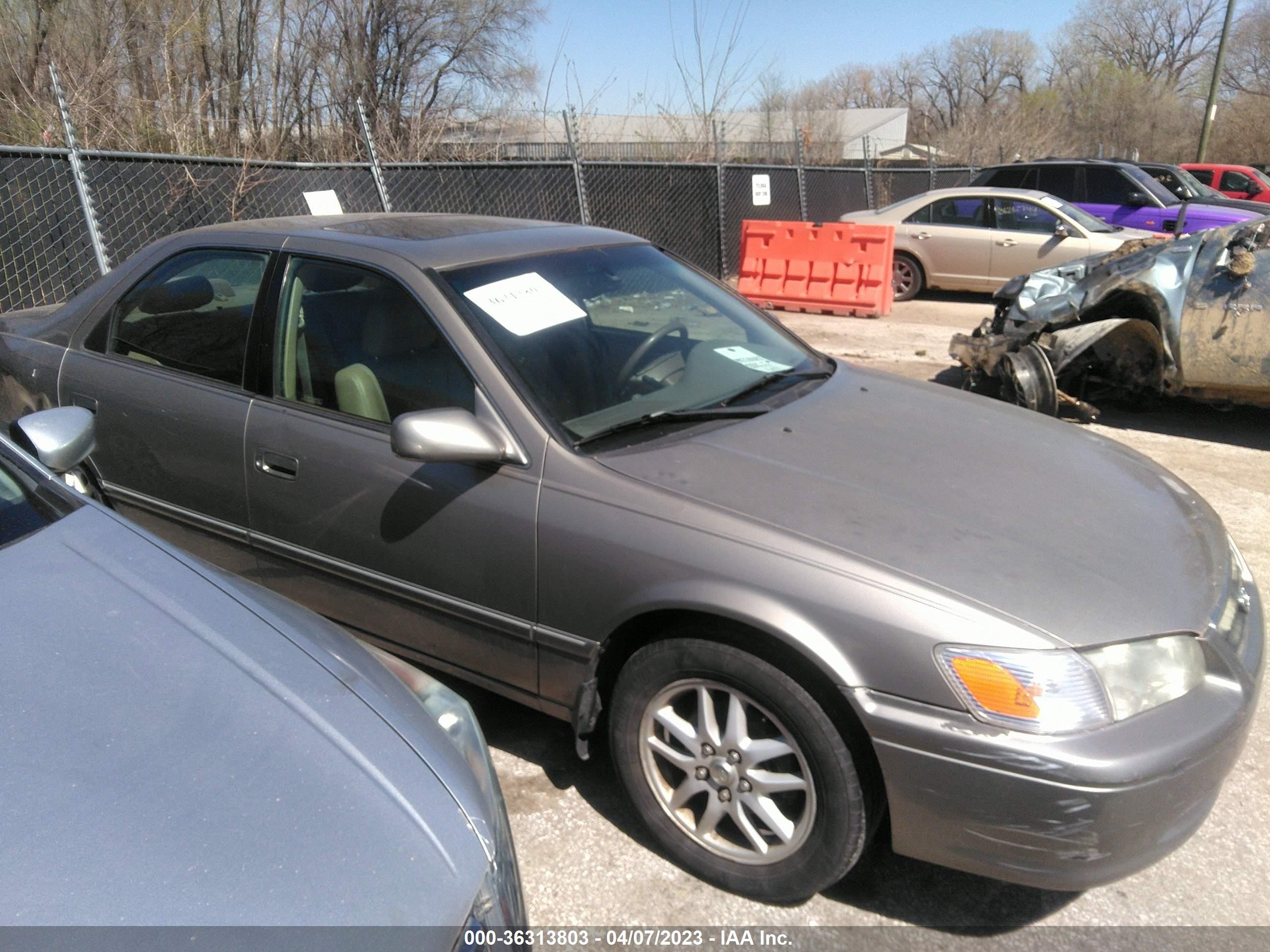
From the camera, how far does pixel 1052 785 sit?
2.00 m

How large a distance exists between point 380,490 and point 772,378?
53.3 inches

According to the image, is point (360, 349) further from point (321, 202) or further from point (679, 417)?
point (321, 202)

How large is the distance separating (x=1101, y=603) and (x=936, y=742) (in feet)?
1.72

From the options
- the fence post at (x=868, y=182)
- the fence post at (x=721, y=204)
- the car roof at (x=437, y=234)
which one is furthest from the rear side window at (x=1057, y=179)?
the car roof at (x=437, y=234)

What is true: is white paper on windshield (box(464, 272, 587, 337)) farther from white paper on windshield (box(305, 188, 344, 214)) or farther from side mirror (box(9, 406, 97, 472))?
white paper on windshield (box(305, 188, 344, 214))

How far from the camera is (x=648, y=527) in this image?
95.0 inches

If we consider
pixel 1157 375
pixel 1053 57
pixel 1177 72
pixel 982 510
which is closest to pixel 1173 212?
pixel 1157 375

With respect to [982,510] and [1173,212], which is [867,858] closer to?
[982,510]

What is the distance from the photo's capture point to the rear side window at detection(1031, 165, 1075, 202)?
1359cm

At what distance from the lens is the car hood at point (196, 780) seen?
4.36ft

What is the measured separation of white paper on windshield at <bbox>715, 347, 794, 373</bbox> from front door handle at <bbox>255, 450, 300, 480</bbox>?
145 centimetres

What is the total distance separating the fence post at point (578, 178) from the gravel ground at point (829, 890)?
8486 mm

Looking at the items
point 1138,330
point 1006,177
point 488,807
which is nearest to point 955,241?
point 1006,177

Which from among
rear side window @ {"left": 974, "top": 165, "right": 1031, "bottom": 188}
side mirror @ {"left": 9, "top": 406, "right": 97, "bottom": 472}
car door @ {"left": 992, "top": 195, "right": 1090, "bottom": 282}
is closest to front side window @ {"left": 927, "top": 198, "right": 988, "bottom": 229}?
car door @ {"left": 992, "top": 195, "right": 1090, "bottom": 282}
